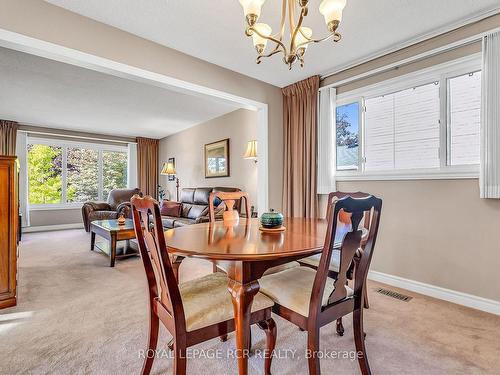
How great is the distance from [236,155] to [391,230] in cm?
285

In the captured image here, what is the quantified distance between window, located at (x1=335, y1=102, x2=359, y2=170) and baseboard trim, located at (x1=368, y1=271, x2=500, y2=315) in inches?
48.0

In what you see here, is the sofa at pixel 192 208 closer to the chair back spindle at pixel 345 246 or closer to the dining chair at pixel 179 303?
the dining chair at pixel 179 303

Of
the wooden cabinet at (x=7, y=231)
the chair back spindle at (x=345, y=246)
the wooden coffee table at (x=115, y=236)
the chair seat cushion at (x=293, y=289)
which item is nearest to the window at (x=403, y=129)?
the chair back spindle at (x=345, y=246)

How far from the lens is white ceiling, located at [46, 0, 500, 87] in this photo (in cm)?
197

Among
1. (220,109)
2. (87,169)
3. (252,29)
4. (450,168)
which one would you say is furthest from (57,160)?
(450,168)

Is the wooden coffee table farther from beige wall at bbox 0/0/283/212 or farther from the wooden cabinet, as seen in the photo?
beige wall at bbox 0/0/283/212

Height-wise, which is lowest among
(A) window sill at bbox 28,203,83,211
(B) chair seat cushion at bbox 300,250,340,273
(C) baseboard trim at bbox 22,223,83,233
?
(C) baseboard trim at bbox 22,223,83,233

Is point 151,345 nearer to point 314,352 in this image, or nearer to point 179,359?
point 179,359

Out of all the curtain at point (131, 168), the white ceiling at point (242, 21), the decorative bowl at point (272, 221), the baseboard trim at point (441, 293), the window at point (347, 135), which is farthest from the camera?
Answer: the curtain at point (131, 168)

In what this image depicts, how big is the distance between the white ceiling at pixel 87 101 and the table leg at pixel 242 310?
2.39 m

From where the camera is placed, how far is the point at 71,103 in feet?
14.3

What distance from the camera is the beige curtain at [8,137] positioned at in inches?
209

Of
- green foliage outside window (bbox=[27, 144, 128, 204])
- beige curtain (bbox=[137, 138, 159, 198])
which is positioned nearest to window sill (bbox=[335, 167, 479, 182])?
beige curtain (bbox=[137, 138, 159, 198])

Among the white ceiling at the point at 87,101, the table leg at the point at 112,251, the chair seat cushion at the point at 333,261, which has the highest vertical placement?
the white ceiling at the point at 87,101
